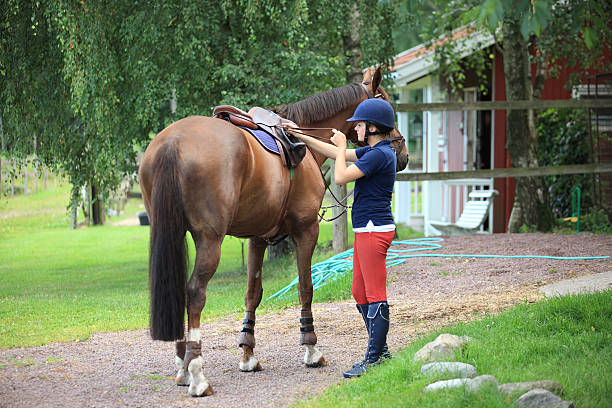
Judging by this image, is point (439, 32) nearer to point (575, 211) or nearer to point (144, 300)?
point (575, 211)

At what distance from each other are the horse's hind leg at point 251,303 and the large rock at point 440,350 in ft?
4.30

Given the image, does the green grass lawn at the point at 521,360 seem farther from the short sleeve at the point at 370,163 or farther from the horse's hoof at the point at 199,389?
Result: the short sleeve at the point at 370,163

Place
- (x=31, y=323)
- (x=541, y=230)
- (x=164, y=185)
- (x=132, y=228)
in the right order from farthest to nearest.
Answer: (x=132, y=228) → (x=541, y=230) → (x=31, y=323) → (x=164, y=185)

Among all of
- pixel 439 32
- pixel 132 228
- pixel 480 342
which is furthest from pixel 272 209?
pixel 132 228

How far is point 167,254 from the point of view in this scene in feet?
13.3

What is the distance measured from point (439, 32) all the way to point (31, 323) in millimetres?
10056

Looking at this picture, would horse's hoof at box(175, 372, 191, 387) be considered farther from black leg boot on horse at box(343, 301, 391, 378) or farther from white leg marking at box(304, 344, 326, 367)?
black leg boot on horse at box(343, 301, 391, 378)

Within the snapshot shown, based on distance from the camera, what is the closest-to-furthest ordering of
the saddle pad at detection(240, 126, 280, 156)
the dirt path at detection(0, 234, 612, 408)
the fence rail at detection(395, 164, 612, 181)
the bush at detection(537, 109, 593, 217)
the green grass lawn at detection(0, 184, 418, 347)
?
the dirt path at detection(0, 234, 612, 408)
the saddle pad at detection(240, 126, 280, 156)
the green grass lawn at detection(0, 184, 418, 347)
the fence rail at detection(395, 164, 612, 181)
the bush at detection(537, 109, 593, 217)

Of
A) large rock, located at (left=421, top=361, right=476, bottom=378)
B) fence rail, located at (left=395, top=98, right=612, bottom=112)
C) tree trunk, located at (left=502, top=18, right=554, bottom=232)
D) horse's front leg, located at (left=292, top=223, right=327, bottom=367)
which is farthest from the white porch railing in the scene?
large rock, located at (left=421, top=361, right=476, bottom=378)

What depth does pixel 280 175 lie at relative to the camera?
4.77 m

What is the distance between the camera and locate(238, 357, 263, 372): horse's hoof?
4.83 metres

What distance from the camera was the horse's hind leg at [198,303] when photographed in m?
4.14

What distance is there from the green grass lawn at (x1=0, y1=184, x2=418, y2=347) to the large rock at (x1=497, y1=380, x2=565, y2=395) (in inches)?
157

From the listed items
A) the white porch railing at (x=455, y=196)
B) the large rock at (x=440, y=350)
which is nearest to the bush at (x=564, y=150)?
the white porch railing at (x=455, y=196)
